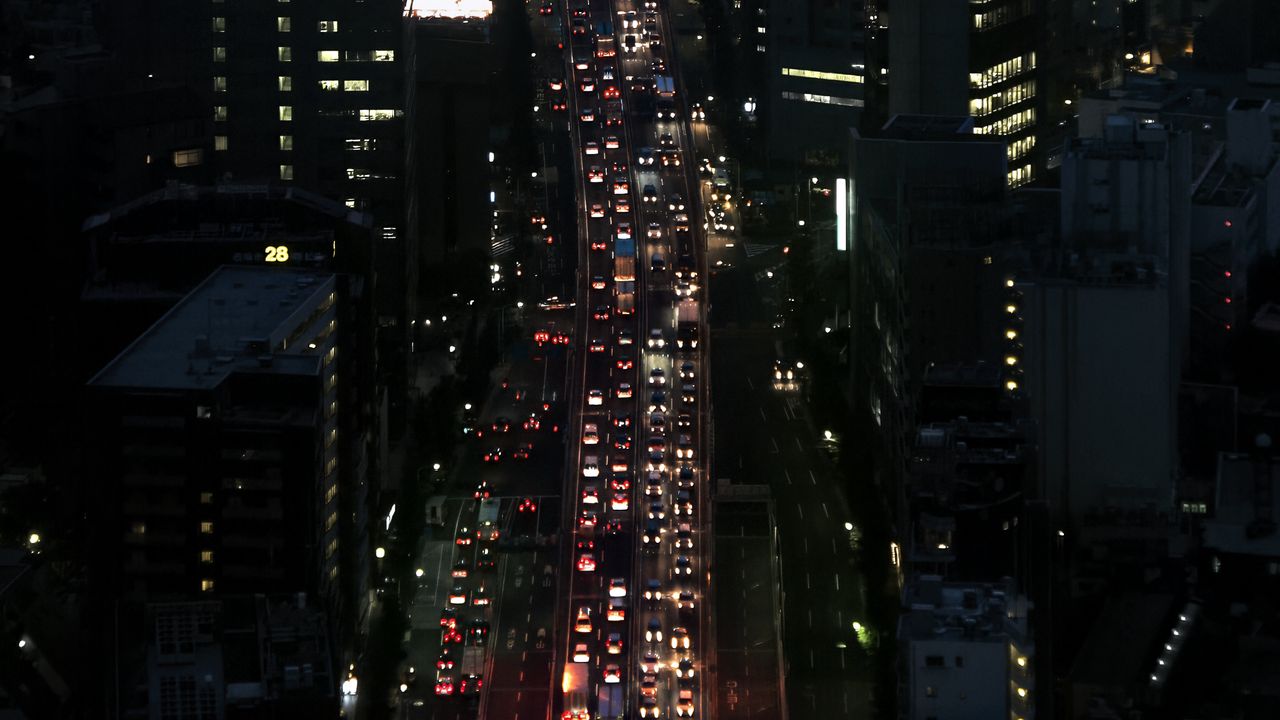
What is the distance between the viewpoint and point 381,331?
7000cm

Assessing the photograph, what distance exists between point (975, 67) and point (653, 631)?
23.0 meters

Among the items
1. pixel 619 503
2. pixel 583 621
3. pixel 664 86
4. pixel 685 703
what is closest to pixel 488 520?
pixel 619 503

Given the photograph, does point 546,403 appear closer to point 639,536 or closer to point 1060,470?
point 639,536

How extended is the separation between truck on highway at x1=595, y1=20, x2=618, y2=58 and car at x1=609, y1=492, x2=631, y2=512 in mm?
33952

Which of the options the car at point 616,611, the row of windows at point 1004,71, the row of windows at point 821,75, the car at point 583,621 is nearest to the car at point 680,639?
the car at point 616,611

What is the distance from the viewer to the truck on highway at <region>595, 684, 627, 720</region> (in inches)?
2188

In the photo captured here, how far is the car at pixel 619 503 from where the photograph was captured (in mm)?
66312

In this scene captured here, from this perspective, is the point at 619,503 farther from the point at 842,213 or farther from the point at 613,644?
the point at 842,213

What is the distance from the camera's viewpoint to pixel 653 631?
59.3m

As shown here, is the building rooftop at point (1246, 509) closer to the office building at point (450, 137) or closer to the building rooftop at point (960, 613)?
the building rooftop at point (960, 613)

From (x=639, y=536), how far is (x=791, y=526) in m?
3.06

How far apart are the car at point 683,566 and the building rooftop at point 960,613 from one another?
11.1 m

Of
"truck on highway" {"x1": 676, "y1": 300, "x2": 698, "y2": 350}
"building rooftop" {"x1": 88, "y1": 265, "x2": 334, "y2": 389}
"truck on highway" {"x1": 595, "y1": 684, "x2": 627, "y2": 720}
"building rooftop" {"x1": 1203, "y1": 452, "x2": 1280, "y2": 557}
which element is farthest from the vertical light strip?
"truck on highway" {"x1": 595, "y1": 684, "x2": 627, "y2": 720}

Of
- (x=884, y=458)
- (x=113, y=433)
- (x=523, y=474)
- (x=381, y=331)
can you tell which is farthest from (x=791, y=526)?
(x=113, y=433)
